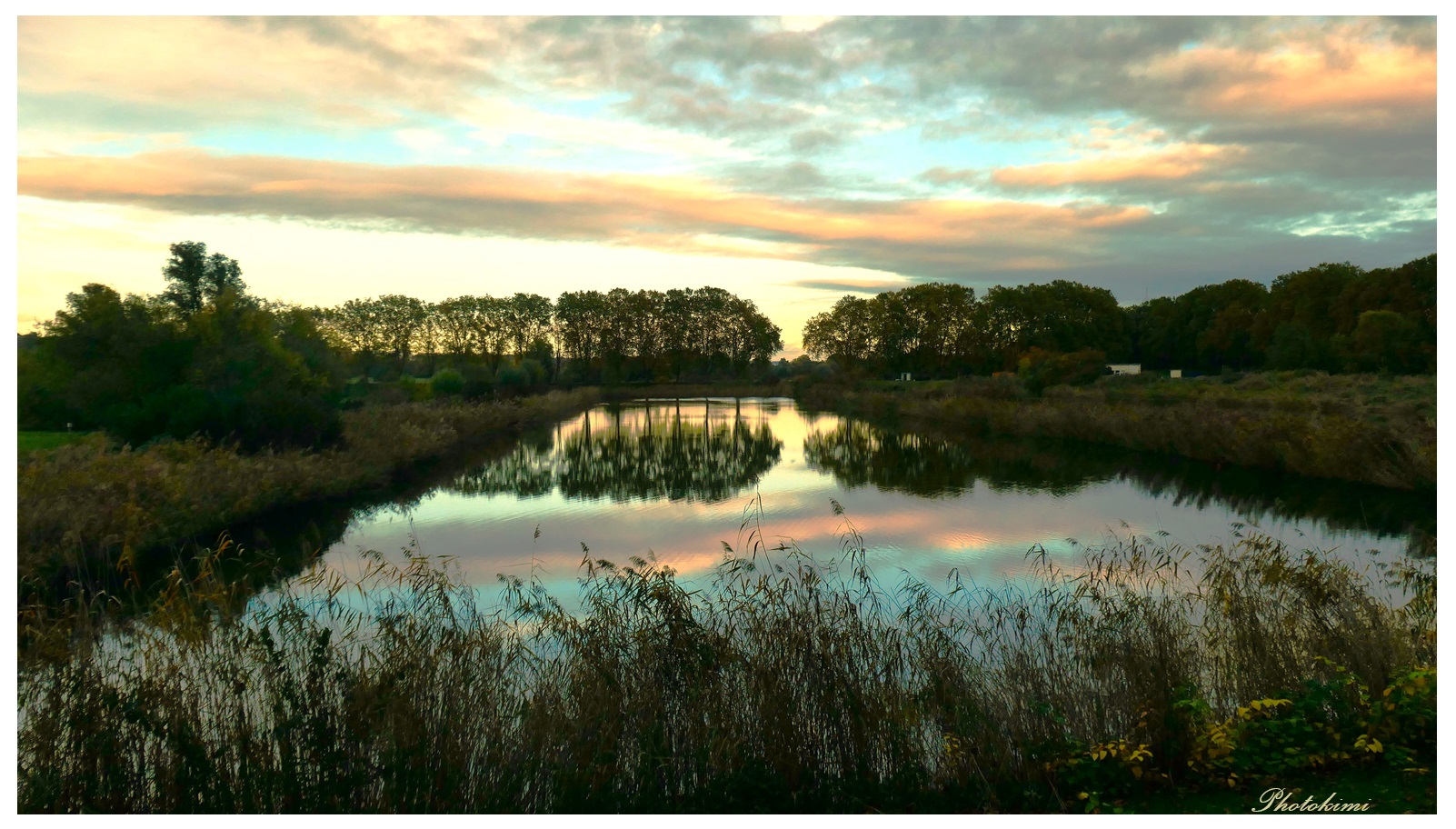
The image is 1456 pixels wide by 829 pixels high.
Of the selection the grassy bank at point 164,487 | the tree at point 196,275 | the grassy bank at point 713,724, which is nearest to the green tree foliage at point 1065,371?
the grassy bank at point 164,487

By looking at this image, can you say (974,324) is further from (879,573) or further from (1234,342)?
(879,573)

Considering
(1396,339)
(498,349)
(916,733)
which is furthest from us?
(498,349)

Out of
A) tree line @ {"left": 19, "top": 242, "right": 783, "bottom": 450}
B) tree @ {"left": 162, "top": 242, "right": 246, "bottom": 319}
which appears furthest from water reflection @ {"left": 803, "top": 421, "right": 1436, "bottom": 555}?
tree @ {"left": 162, "top": 242, "right": 246, "bottom": 319}

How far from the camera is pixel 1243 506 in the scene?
17.1m

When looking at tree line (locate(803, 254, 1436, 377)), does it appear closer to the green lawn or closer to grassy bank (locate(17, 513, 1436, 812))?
the green lawn

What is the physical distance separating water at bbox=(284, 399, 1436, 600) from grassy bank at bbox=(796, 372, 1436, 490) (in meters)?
0.69

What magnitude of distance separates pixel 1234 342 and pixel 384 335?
59569 millimetres

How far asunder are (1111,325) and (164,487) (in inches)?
3002

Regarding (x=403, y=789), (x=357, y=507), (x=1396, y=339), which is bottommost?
(x=357, y=507)

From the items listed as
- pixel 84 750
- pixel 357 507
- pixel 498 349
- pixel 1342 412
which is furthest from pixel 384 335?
pixel 84 750

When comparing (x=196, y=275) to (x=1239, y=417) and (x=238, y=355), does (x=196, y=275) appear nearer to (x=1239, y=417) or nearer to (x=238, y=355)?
(x=238, y=355)

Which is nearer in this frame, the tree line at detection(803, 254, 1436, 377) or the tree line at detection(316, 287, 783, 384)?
the tree line at detection(803, 254, 1436, 377)

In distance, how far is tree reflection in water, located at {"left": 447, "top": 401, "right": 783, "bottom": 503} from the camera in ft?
70.5

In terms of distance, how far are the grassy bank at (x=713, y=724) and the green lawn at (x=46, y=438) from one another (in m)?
14.2
